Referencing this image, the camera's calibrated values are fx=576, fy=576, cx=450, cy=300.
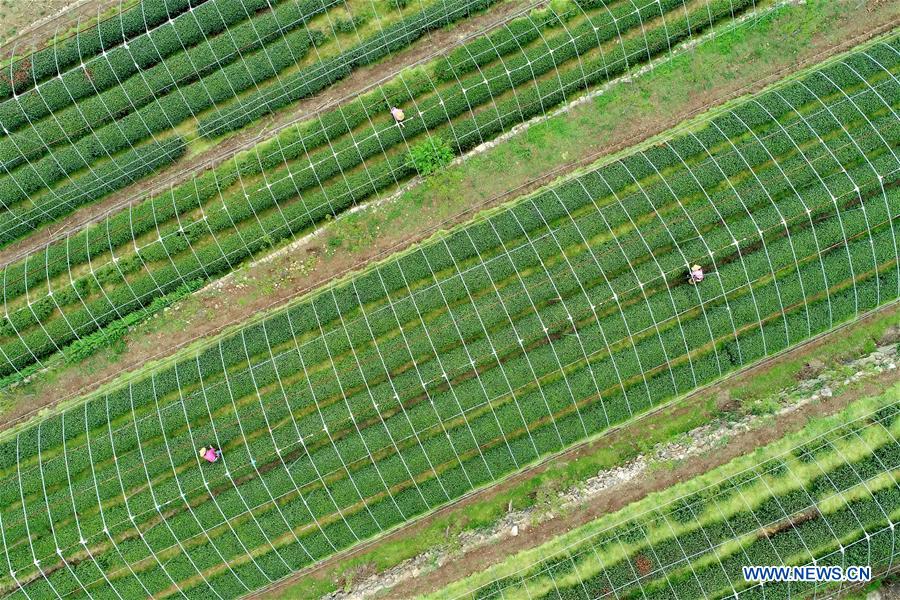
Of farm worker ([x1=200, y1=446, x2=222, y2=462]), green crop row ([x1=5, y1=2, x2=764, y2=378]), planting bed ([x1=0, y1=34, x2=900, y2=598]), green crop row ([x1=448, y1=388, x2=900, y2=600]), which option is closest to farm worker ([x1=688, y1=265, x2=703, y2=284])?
planting bed ([x1=0, y1=34, x2=900, y2=598])

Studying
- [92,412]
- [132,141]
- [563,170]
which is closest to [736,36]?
[563,170]

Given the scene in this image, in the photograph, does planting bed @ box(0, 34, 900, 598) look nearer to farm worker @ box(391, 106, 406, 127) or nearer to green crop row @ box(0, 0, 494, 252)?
farm worker @ box(391, 106, 406, 127)

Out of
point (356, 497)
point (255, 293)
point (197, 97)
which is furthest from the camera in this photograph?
point (197, 97)

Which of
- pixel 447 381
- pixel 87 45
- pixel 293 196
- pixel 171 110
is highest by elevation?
pixel 87 45

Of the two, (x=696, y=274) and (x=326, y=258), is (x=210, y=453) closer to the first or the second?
(x=326, y=258)

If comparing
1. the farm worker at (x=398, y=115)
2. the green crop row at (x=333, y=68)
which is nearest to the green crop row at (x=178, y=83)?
the green crop row at (x=333, y=68)

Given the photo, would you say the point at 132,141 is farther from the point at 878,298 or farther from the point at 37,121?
the point at 878,298

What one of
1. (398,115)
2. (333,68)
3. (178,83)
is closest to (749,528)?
(398,115)
